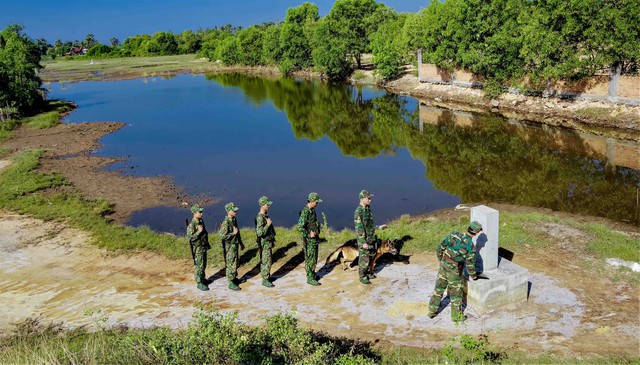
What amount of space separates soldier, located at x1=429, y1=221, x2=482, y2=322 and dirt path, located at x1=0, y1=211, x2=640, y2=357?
401 millimetres

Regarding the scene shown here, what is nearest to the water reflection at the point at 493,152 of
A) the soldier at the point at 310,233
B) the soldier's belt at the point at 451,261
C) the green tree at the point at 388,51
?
the green tree at the point at 388,51

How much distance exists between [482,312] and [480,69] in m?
34.3

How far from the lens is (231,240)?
11648 millimetres

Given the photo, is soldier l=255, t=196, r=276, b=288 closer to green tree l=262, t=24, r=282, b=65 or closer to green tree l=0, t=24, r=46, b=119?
green tree l=0, t=24, r=46, b=119

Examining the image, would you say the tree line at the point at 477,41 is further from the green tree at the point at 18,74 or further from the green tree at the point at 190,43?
the green tree at the point at 190,43

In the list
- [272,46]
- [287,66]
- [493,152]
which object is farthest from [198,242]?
[272,46]

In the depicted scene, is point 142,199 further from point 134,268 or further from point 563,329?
point 563,329

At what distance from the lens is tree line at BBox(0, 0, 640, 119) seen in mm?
29016

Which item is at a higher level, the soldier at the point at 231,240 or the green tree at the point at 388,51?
the green tree at the point at 388,51

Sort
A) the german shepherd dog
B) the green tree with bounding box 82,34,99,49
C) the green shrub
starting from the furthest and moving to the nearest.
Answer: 1. the green tree with bounding box 82,34,99,49
2. the green shrub
3. the german shepherd dog

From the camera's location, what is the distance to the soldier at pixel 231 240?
38.0 feet

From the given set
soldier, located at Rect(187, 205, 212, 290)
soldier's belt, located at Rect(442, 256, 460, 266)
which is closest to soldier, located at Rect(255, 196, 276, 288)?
soldier, located at Rect(187, 205, 212, 290)

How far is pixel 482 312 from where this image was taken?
9.62 metres

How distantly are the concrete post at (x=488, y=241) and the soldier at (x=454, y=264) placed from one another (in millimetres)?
400
